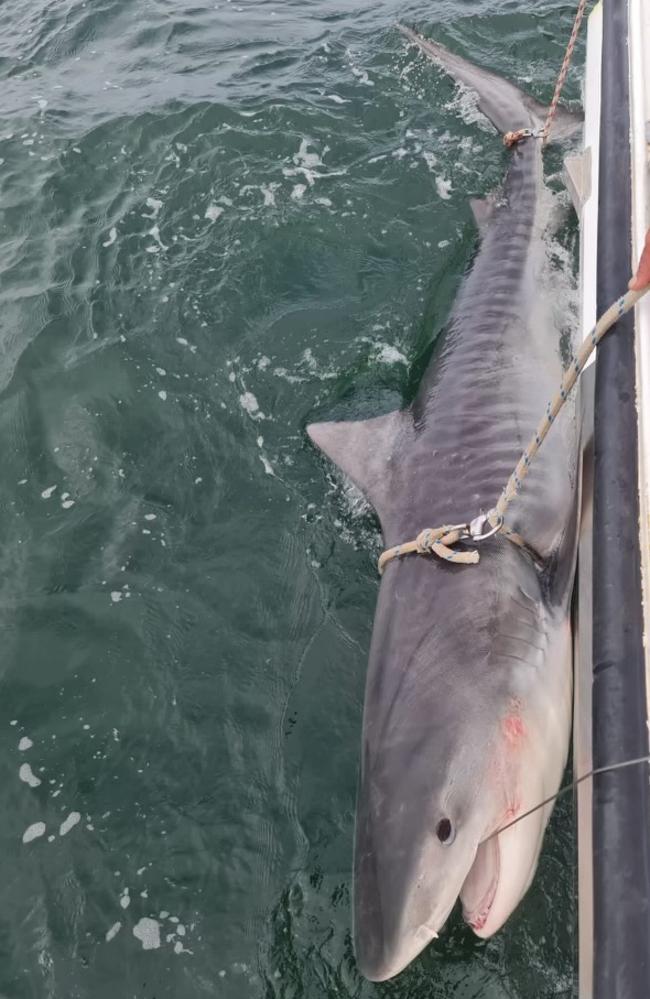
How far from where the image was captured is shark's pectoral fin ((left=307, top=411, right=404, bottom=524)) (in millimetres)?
3753

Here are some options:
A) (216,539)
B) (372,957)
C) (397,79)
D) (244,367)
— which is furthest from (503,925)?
(397,79)

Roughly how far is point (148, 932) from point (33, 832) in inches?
25.8

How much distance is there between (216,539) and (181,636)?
1.97 feet

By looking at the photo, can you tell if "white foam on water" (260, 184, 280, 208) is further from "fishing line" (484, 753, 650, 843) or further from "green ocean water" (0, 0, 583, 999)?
"fishing line" (484, 753, 650, 843)

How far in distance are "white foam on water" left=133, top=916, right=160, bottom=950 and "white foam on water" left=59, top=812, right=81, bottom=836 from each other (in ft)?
1.62

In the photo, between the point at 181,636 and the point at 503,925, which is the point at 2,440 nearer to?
the point at 181,636

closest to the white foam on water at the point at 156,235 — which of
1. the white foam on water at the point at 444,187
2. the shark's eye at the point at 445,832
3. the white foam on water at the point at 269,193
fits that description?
the white foam on water at the point at 269,193

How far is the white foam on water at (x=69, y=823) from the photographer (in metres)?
3.16

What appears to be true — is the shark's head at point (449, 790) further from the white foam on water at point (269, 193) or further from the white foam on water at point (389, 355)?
the white foam on water at point (269, 193)

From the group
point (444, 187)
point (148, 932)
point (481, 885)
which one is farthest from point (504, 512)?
point (444, 187)

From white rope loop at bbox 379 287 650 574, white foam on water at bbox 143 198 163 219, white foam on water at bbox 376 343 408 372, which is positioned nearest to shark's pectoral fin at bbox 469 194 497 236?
white foam on water at bbox 376 343 408 372

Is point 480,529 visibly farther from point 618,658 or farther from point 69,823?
point 69,823

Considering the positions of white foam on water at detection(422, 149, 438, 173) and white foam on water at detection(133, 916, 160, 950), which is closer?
white foam on water at detection(133, 916, 160, 950)

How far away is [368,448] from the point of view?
3943mm
